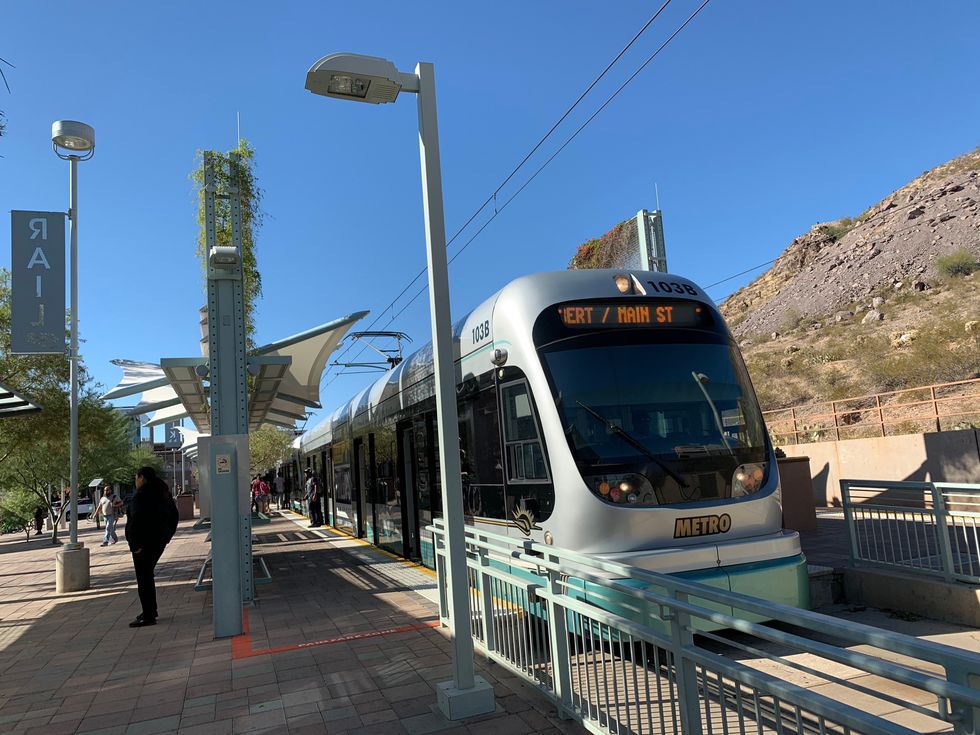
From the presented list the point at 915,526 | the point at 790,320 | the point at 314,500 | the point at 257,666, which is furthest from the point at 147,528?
the point at 790,320

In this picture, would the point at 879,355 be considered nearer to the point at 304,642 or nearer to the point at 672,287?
the point at 672,287

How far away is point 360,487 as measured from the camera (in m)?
14.9

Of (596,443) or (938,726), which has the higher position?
(596,443)

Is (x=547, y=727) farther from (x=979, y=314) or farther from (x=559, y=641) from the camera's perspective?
(x=979, y=314)

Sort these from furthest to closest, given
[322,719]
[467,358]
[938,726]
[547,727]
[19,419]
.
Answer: [19,419] < [467,358] < [322,719] < [547,727] < [938,726]

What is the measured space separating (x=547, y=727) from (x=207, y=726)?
87.8 inches

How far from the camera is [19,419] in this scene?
15109 mm

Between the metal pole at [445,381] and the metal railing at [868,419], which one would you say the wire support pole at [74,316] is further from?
the metal railing at [868,419]

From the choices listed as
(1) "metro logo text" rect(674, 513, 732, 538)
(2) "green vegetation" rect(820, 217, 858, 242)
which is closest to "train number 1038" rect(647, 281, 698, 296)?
(1) "metro logo text" rect(674, 513, 732, 538)

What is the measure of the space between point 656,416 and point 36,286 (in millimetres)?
9778

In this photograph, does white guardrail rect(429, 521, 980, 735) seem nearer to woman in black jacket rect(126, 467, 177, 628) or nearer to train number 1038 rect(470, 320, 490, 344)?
train number 1038 rect(470, 320, 490, 344)

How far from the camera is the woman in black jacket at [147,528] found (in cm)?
772

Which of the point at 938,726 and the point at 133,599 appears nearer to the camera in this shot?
the point at 938,726

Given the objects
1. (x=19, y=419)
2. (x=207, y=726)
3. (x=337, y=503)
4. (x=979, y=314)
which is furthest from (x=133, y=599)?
(x=979, y=314)
